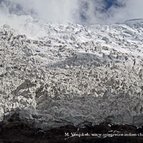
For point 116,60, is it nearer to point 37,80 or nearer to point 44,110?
point 37,80

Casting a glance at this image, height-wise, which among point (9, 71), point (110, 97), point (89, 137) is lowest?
point (89, 137)

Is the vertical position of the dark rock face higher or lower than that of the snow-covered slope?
lower

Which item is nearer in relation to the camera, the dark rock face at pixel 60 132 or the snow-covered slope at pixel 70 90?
the dark rock face at pixel 60 132

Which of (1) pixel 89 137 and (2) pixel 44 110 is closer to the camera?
(1) pixel 89 137

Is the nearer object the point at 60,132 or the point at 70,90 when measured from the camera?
the point at 60,132

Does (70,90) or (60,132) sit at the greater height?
(70,90)

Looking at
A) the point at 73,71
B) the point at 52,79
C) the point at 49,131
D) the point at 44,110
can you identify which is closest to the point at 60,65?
the point at 73,71

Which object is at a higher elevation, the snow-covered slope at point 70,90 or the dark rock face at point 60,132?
the snow-covered slope at point 70,90

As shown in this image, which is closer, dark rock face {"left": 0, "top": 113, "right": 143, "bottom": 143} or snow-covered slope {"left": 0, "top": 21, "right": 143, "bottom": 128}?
dark rock face {"left": 0, "top": 113, "right": 143, "bottom": 143}
